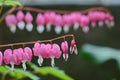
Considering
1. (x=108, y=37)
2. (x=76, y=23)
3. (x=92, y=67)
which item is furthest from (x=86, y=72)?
(x=76, y=23)

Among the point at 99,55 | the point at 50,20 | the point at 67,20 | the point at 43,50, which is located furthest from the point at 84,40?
the point at 43,50

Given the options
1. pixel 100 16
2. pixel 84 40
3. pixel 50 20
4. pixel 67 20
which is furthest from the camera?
pixel 84 40

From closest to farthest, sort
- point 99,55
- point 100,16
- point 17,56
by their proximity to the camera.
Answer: point 17,56 → point 100,16 → point 99,55

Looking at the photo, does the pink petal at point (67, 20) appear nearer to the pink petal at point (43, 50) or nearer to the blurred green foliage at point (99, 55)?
the blurred green foliage at point (99, 55)

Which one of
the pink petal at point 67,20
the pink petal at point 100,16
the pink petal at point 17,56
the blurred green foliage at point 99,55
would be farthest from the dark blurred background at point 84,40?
the pink petal at point 17,56

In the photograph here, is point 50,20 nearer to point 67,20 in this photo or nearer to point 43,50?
point 67,20

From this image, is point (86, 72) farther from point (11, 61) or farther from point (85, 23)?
point (11, 61)

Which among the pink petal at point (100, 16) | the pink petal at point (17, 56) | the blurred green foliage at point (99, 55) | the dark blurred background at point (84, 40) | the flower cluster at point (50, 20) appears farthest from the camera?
the dark blurred background at point (84, 40)

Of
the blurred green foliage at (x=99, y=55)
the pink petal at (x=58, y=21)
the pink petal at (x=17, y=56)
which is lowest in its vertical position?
the blurred green foliage at (x=99, y=55)
